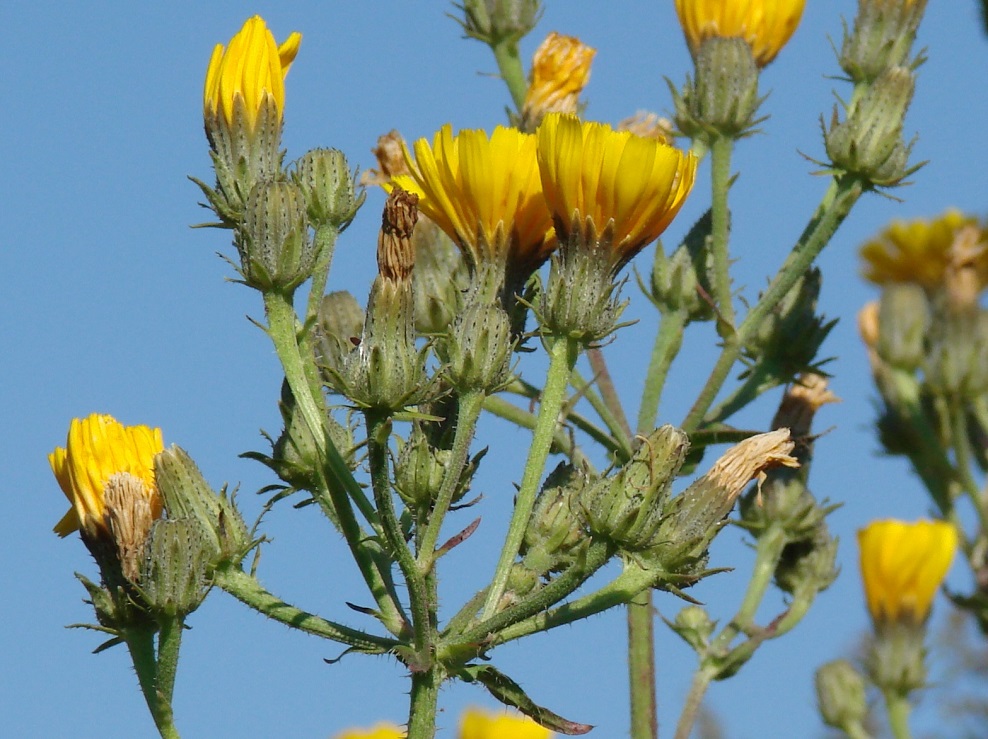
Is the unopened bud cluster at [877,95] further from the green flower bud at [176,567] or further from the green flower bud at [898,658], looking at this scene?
the green flower bud at [176,567]

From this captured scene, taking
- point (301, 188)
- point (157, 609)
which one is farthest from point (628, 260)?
point (157, 609)

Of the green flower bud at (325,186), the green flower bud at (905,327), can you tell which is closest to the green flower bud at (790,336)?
the green flower bud at (325,186)

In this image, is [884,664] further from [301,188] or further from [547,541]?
[301,188]

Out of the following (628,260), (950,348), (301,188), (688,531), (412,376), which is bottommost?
(688,531)

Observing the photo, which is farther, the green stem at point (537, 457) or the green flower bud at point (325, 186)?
the green flower bud at point (325, 186)

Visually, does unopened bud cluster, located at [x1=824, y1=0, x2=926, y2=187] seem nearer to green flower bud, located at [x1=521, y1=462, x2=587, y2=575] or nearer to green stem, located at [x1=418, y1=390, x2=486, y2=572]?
green flower bud, located at [x1=521, y1=462, x2=587, y2=575]

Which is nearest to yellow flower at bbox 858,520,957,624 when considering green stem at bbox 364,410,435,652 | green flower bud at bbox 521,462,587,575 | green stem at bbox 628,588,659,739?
green stem at bbox 628,588,659,739
